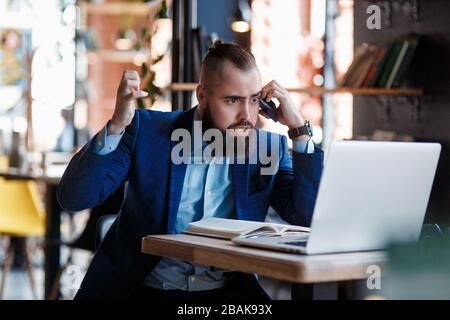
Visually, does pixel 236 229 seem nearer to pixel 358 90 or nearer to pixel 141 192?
pixel 141 192

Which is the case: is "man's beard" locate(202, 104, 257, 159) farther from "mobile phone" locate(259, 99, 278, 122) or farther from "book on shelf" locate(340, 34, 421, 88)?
A: "book on shelf" locate(340, 34, 421, 88)

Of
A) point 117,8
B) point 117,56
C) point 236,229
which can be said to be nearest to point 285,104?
point 236,229

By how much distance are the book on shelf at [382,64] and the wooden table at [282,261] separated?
9.53ft

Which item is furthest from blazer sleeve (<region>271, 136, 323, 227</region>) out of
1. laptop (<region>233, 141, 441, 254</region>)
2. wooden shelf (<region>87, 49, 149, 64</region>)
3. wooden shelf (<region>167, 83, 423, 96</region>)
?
wooden shelf (<region>87, 49, 149, 64</region>)

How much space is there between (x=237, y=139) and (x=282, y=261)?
75 centimetres

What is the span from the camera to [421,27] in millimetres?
4777

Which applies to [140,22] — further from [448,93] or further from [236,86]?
[236,86]

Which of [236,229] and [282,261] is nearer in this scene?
[282,261]

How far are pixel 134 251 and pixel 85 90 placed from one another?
34.2 feet

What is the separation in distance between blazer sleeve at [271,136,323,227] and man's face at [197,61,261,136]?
186 mm

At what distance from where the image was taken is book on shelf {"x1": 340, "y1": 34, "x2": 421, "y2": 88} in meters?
4.77

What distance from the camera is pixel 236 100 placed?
8.10 feet

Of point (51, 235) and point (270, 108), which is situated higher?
point (270, 108)

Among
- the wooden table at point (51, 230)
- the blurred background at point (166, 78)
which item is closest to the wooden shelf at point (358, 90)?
the blurred background at point (166, 78)
